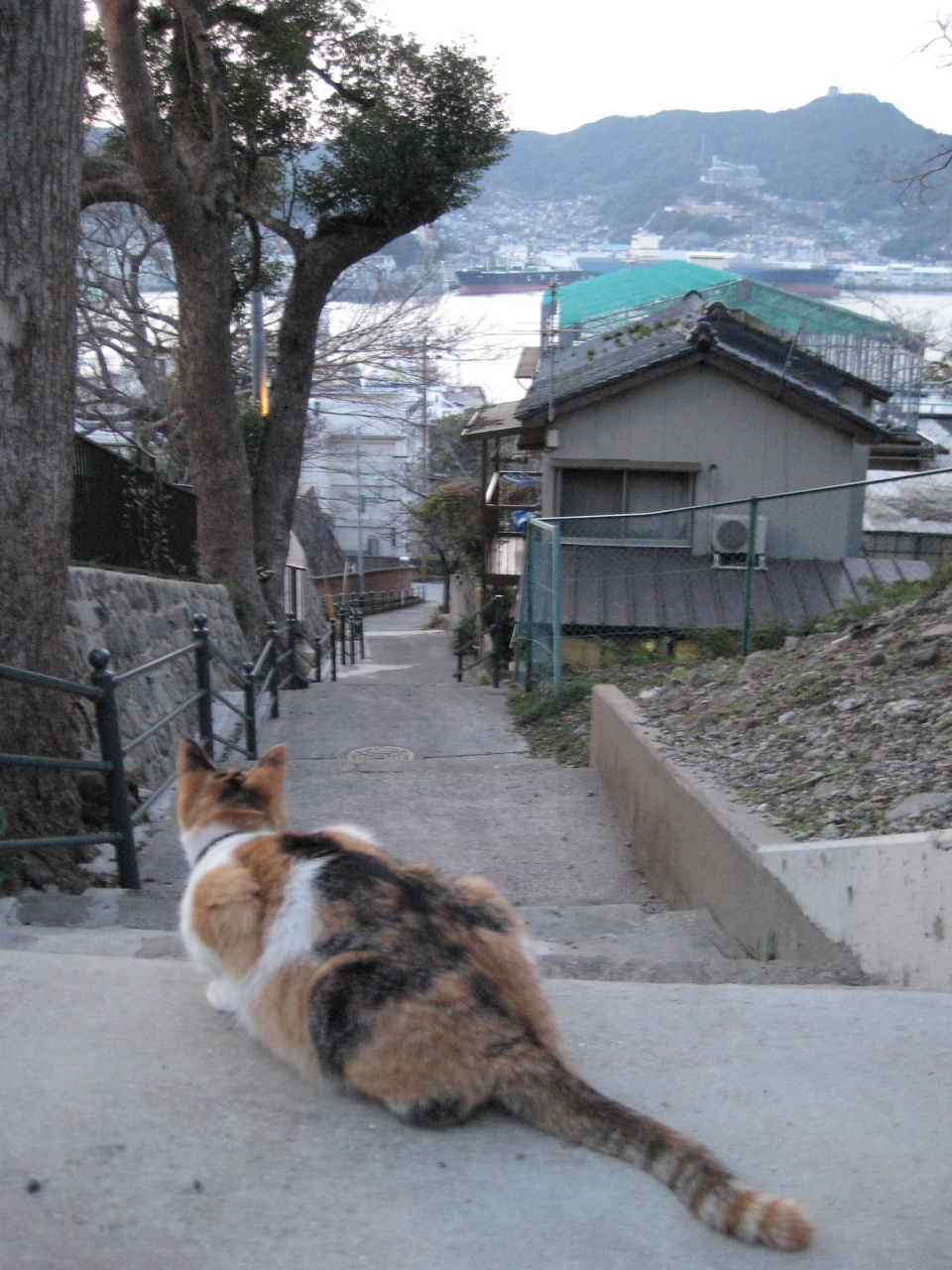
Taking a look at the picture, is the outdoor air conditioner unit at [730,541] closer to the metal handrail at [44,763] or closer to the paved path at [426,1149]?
the metal handrail at [44,763]

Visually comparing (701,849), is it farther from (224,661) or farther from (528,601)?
(224,661)

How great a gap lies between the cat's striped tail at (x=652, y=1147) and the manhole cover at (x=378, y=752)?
7647 mm

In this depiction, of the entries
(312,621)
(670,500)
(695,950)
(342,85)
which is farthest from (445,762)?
(312,621)

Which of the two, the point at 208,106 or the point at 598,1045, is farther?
the point at 208,106

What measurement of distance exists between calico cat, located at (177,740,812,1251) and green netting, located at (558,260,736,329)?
72.9 ft

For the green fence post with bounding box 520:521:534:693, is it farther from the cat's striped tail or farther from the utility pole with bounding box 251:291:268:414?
the cat's striped tail

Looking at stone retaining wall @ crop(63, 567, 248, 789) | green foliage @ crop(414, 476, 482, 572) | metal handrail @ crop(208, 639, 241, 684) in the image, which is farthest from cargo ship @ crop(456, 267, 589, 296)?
stone retaining wall @ crop(63, 567, 248, 789)

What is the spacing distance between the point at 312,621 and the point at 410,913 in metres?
26.6

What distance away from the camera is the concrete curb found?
13.7 feet

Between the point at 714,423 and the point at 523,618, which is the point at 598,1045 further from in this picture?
the point at 714,423

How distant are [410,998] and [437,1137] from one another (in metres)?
0.31

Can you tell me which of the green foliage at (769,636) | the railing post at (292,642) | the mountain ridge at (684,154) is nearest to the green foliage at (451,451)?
the railing post at (292,642)

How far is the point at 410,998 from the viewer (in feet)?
7.50

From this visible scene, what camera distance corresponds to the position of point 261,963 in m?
2.54
